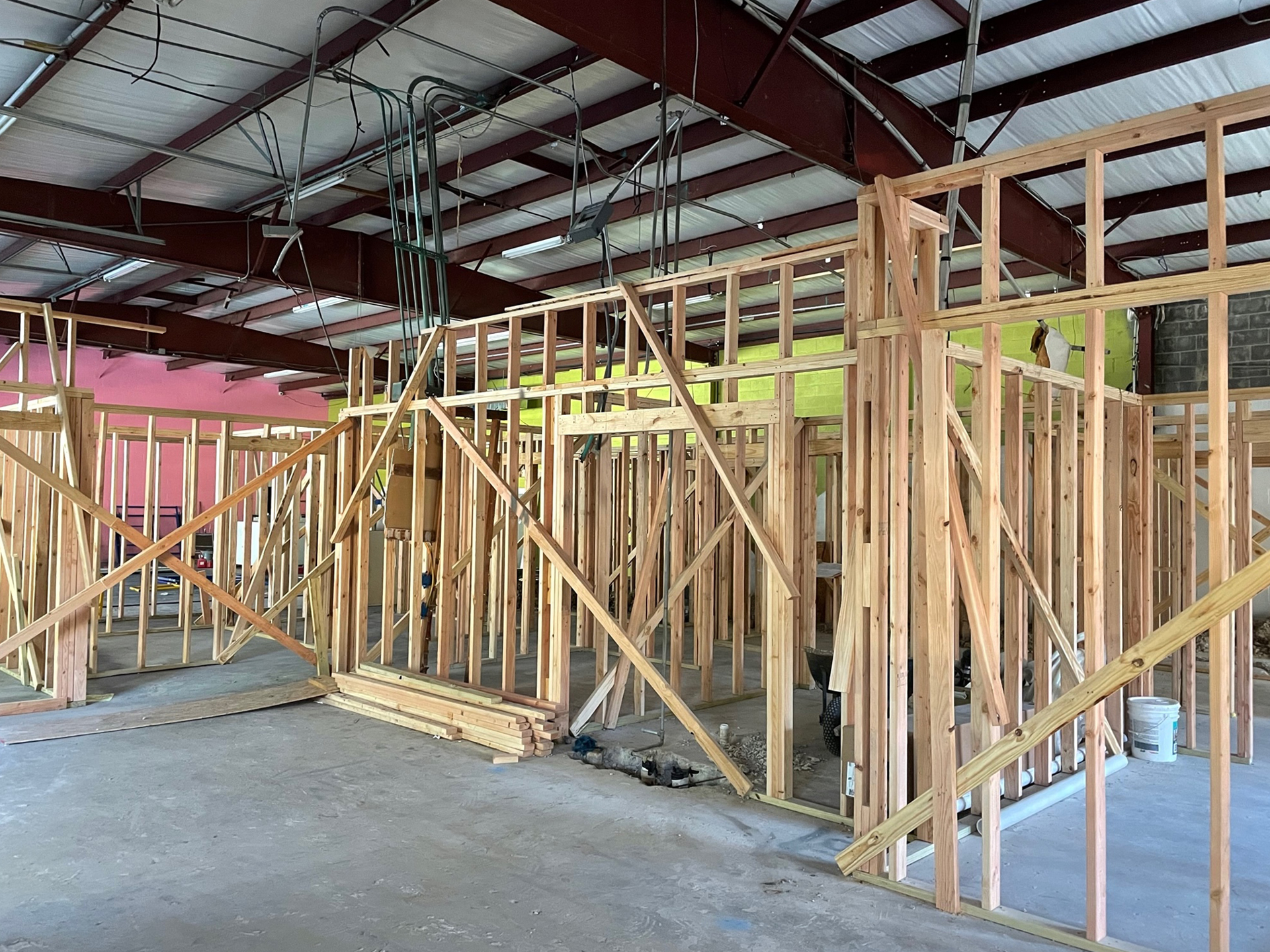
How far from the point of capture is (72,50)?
229 inches

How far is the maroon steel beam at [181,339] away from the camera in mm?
12875

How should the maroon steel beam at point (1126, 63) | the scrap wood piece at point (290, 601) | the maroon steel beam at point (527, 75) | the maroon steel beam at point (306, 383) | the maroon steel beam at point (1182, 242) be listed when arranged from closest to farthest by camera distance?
the maroon steel beam at point (1126, 63)
the maroon steel beam at point (527, 75)
the scrap wood piece at point (290, 601)
the maroon steel beam at point (1182, 242)
the maroon steel beam at point (306, 383)

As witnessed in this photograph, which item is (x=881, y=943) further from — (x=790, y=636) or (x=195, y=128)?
(x=195, y=128)

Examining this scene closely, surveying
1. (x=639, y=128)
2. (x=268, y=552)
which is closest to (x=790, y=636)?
(x=639, y=128)

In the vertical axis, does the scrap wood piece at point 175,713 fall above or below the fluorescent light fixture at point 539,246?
below

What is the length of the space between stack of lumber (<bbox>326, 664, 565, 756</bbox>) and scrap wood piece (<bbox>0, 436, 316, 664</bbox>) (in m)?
1.01

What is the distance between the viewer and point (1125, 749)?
6.56 meters

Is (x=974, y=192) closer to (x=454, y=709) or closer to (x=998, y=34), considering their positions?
(x=998, y=34)

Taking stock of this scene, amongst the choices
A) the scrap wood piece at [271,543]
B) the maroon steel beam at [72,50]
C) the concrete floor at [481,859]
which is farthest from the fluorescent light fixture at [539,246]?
the concrete floor at [481,859]

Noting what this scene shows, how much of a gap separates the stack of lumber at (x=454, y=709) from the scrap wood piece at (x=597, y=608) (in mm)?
828

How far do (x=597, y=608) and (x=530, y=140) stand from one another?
3.80 meters

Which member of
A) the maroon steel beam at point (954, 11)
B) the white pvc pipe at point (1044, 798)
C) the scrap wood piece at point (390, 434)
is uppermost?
the maroon steel beam at point (954, 11)

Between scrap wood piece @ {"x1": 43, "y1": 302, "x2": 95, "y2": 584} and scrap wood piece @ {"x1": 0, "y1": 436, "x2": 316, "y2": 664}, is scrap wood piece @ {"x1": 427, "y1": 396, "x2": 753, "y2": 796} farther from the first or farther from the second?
scrap wood piece @ {"x1": 43, "y1": 302, "x2": 95, "y2": 584}

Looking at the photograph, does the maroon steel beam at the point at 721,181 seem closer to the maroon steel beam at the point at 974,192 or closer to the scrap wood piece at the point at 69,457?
the maroon steel beam at the point at 974,192
